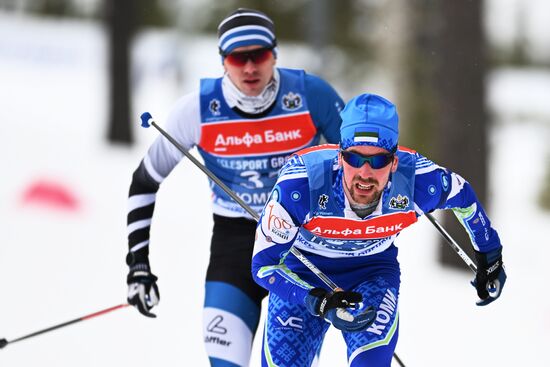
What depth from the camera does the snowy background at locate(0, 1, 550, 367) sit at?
23.6ft

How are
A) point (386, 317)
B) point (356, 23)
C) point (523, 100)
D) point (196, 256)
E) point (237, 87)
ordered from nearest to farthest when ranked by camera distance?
point (386, 317)
point (237, 87)
point (196, 256)
point (523, 100)
point (356, 23)

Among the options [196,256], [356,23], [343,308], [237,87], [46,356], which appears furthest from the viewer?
[356,23]

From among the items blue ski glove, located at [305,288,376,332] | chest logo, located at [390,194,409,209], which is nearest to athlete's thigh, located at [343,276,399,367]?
blue ski glove, located at [305,288,376,332]

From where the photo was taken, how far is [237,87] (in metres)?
4.95

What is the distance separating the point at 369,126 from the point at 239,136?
117 cm

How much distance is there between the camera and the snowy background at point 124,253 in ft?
23.6

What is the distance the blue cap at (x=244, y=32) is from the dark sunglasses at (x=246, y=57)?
0.02 m

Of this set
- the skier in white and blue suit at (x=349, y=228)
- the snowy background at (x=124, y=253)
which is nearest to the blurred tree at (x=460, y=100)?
the snowy background at (x=124, y=253)

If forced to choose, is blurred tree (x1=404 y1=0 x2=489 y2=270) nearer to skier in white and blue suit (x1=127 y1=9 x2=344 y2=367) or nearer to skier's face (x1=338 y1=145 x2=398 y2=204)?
skier in white and blue suit (x1=127 y1=9 x2=344 y2=367)

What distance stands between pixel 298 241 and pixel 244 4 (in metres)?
21.8

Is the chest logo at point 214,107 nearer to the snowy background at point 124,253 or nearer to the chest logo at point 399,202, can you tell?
the chest logo at point 399,202

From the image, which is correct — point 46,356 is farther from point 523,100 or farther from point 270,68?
point 523,100

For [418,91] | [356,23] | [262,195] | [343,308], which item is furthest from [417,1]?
[343,308]

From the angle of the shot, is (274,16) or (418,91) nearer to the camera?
(418,91)
